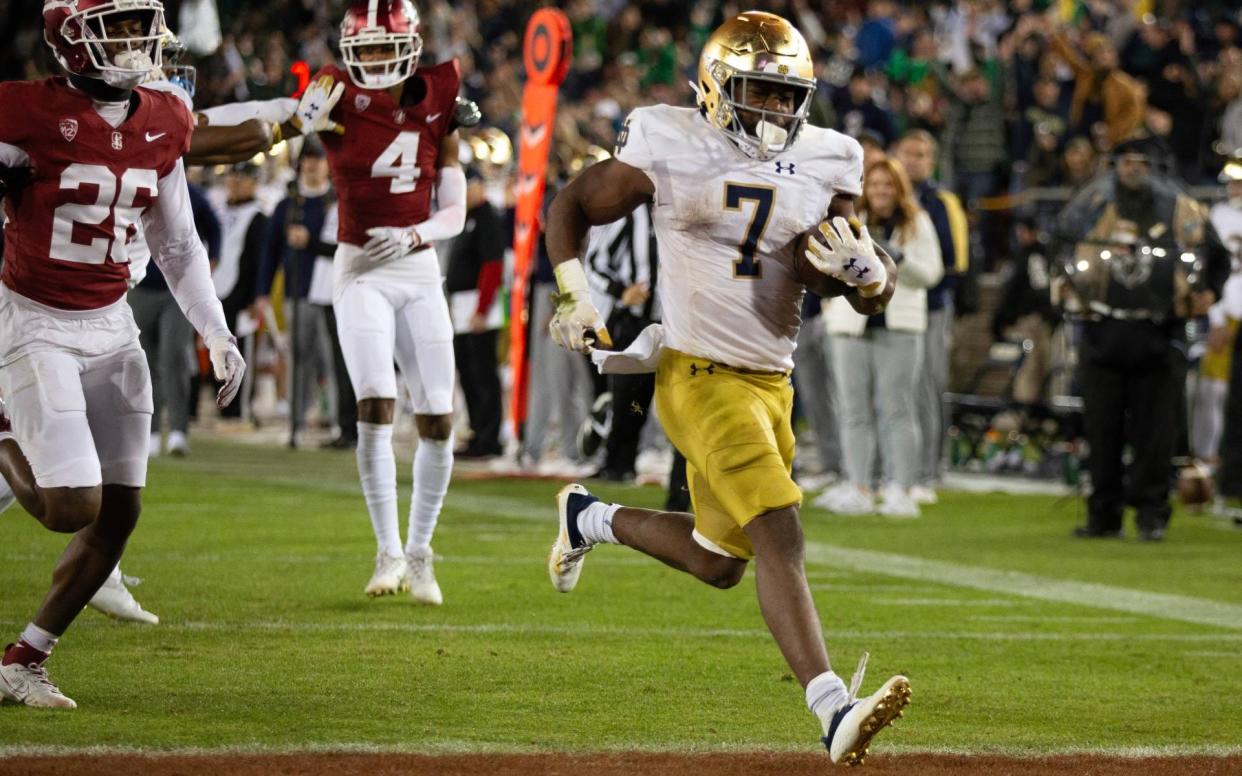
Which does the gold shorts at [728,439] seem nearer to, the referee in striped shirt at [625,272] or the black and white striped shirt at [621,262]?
the referee in striped shirt at [625,272]

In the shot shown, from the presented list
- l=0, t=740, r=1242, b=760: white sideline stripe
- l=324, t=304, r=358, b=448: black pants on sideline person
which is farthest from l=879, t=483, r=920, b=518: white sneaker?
l=0, t=740, r=1242, b=760: white sideline stripe

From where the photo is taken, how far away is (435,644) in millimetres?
6582

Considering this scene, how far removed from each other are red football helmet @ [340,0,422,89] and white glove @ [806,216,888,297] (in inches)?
114

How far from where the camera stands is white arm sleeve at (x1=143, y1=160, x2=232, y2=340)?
5570mm

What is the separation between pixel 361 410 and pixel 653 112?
2.60 m

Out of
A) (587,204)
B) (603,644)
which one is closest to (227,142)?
(587,204)

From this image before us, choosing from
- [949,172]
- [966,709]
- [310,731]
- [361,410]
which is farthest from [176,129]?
[949,172]

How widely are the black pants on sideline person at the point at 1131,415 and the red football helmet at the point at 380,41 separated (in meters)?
4.89

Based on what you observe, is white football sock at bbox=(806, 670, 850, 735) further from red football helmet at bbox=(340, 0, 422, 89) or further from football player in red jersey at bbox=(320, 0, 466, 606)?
red football helmet at bbox=(340, 0, 422, 89)

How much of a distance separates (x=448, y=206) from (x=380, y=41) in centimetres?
74

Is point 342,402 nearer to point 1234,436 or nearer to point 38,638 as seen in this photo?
point 1234,436

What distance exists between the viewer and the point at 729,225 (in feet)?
17.8

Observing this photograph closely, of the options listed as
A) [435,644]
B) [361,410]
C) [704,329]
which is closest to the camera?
[704,329]

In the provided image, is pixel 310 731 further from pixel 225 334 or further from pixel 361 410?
pixel 361 410
